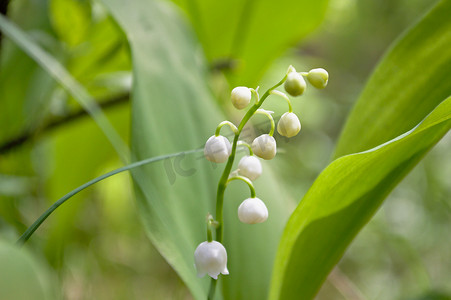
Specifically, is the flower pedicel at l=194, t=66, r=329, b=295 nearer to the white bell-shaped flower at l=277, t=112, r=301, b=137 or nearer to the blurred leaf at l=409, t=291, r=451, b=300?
the white bell-shaped flower at l=277, t=112, r=301, b=137

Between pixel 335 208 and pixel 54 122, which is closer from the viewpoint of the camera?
pixel 335 208

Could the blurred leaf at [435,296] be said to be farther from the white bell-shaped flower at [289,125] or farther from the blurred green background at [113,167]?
the white bell-shaped flower at [289,125]

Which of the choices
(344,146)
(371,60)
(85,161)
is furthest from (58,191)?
(371,60)

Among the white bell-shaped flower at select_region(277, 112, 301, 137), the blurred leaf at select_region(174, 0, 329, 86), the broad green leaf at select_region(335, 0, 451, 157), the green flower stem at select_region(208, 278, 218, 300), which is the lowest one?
the green flower stem at select_region(208, 278, 218, 300)

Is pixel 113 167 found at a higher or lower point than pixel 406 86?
higher

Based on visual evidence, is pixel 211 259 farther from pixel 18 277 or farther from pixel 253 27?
pixel 253 27

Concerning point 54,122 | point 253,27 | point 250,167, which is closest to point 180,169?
point 250,167

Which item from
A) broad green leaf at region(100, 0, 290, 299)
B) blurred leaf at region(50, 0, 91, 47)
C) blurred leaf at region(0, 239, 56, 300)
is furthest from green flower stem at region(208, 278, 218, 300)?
blurred leaf at region(50, 0, 91, 47)
